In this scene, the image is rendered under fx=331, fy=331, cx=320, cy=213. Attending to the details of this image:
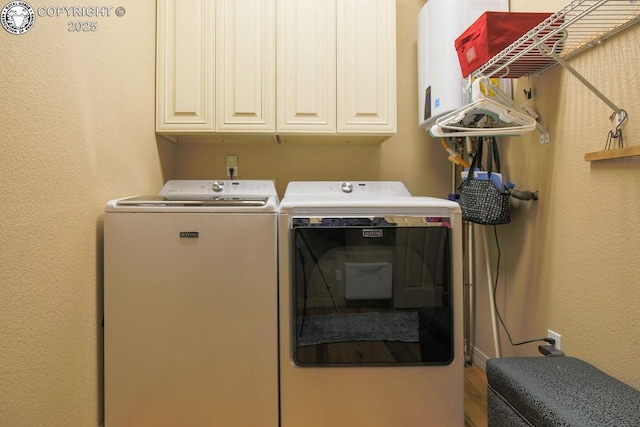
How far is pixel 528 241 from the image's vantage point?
5.10ft

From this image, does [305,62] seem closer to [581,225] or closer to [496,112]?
[496,112]

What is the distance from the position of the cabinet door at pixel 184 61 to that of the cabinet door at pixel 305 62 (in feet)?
1.27

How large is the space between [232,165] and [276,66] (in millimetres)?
676

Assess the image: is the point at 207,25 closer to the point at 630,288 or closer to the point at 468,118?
the point at 468,118

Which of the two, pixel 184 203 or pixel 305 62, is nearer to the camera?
pixel 184 203

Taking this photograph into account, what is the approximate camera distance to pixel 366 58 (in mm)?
1820

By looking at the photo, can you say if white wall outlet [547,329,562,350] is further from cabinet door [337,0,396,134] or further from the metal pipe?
cabinet door [337,0,396,134]

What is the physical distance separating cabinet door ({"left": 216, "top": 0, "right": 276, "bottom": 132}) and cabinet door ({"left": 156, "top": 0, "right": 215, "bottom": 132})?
0.06 metres

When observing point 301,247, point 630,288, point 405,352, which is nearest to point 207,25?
point 301,247

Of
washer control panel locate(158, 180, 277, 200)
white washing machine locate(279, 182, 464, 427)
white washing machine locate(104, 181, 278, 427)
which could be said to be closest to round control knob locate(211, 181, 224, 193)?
washer control panel locate(158, 180, 277, 200)

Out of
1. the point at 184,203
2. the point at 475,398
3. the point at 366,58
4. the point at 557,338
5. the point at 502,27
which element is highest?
the point at 366,58

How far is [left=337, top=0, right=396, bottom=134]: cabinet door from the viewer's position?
1.82 metres

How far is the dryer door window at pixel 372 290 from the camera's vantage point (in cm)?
139

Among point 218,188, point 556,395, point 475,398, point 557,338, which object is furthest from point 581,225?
point 218,188
